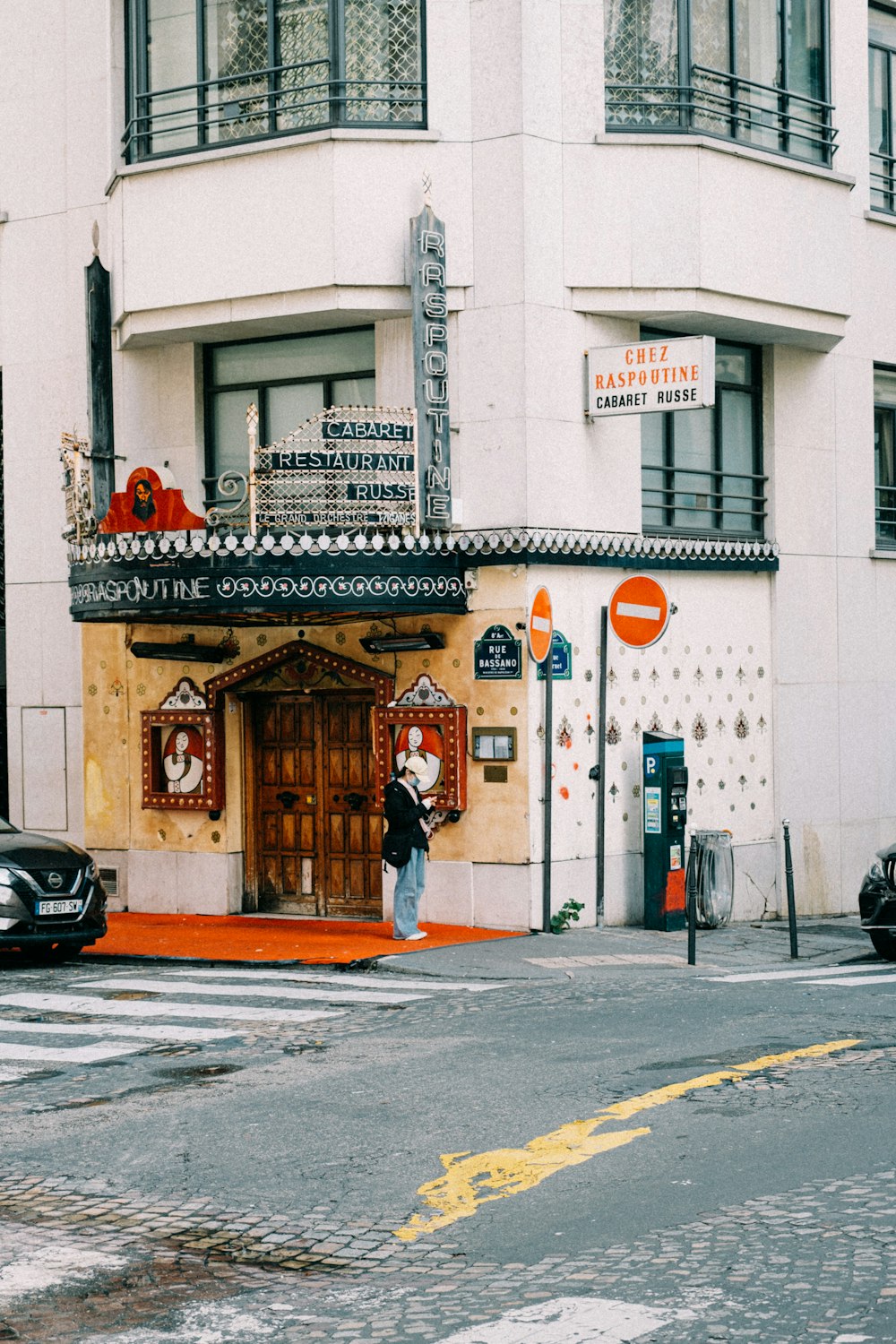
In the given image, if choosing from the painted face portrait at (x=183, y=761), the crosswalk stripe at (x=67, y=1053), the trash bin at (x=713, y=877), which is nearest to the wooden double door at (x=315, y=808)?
the painted face portrait at (x=183, y=761)

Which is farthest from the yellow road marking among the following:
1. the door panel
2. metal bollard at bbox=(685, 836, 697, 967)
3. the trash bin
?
the door panel

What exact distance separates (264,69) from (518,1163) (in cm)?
1316

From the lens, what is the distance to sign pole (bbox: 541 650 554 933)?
1683 cm

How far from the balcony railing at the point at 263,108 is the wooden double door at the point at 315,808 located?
5.79 metres

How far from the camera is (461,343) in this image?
17.5 metres

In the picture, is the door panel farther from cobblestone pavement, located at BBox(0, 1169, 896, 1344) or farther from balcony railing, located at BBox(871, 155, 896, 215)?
cobblestone pavement, located at BBox(0, 1169, 896, 1344)

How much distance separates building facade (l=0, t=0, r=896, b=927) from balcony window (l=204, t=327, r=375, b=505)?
0.04m

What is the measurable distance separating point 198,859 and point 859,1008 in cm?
904

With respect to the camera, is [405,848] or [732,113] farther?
[732,113]

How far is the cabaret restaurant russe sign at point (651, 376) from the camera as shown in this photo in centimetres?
1672

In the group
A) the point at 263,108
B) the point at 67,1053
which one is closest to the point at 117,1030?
the point at 67,1053

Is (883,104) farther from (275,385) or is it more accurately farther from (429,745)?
(429,745)

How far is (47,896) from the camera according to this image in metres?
15.5

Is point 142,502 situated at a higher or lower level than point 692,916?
higher
